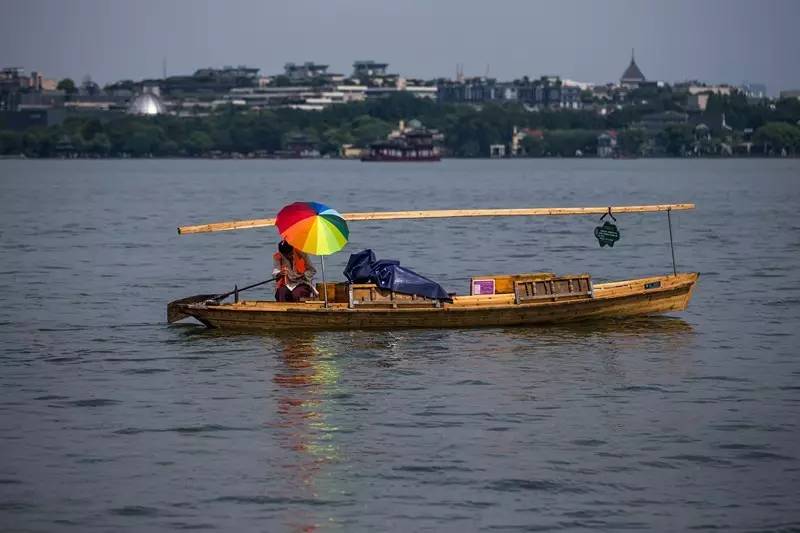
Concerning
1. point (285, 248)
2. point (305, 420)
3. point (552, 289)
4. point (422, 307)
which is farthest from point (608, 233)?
point (305, 420)

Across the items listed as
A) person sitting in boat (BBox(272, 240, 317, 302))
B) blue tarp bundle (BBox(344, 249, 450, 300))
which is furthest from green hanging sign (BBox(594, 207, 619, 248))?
person sitting in boat (BBox(272, 240, 317, 302))

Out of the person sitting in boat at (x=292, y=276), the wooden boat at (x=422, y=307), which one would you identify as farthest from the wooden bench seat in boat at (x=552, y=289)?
the person sitting in boat at (x=292, y=276)

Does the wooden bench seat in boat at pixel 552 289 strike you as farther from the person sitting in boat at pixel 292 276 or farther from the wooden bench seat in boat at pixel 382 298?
the person sitting in boat at pixel 292 276

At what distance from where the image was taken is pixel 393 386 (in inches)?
1238

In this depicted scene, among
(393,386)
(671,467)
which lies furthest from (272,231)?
(671,467)

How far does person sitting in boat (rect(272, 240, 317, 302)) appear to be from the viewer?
122 ft

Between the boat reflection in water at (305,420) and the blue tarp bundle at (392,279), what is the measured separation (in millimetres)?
1701

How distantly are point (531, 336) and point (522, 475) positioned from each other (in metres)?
12.7

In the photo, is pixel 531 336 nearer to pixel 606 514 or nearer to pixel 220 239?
pixel 606 514

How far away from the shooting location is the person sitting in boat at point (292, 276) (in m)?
37.2

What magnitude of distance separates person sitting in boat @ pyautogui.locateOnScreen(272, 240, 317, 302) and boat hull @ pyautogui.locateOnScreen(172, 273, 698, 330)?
1.99 ft

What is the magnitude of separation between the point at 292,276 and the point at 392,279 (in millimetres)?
2143

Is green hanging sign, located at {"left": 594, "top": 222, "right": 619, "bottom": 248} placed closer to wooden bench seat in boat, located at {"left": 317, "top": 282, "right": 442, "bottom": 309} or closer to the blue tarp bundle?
the blue tarp bundle

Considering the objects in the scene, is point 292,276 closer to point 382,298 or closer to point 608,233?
point 382,298
